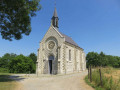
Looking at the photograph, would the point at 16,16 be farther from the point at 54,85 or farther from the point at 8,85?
the point at 54,85

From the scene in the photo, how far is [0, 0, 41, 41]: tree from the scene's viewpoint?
11.2m

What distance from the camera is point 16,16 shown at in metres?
12.4

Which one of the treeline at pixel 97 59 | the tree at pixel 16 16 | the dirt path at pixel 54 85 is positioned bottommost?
the dirt path at pixel 54 85

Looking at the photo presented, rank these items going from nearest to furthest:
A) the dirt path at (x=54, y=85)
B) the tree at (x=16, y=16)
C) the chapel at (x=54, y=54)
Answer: the dirt path at (x=54, y=85)
the tree at (x=16, y=16)
the chapel at (x=54, y=54)

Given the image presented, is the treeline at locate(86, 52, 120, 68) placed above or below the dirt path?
above

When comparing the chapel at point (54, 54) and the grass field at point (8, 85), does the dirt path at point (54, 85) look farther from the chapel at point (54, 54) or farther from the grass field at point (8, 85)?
the chapel at point (54, 54)

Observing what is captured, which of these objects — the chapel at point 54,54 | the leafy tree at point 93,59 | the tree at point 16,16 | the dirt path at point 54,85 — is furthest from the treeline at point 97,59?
the tree at point 16,16

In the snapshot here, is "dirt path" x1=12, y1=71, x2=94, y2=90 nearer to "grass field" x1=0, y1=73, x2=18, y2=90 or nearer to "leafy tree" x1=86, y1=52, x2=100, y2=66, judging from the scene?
"grass field" x1=0, y1=73, x2=18, y2=90

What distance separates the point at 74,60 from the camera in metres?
28.8

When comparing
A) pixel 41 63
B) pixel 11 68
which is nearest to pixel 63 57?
pixel 41 63

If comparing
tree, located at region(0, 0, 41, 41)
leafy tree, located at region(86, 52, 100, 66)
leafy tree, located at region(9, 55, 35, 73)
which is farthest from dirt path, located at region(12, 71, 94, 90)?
leafy tree, located at region(86, 52, 100, 66)

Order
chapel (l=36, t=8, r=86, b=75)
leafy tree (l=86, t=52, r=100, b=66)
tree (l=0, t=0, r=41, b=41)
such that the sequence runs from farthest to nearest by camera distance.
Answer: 1. leafy tree (l=86, t=52, r=100, b=66)
2. chapel (l=36, t=8, r=86, b=75)
3. tree (l=0, t=0, r=41, b=41)

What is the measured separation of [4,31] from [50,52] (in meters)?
13.0

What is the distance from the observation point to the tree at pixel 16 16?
11.2 meters
